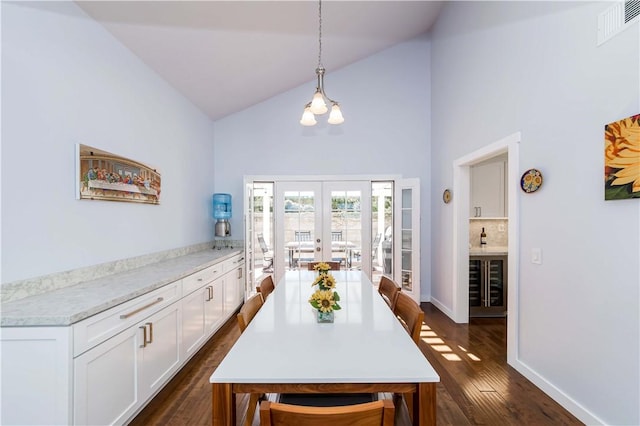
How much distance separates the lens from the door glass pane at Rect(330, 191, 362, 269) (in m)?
4.77

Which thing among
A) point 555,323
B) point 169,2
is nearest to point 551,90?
point 555,323

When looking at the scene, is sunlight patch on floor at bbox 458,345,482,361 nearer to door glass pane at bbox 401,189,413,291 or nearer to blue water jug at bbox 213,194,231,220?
door glass pane at bbox 401,189,413,291

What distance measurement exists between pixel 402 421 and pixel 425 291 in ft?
12.0

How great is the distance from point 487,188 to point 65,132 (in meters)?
5.17

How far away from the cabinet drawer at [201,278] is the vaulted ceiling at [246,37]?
2.23m

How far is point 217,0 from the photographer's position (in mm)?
2527

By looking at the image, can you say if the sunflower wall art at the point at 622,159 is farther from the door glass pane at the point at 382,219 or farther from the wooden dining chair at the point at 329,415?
the door glass pane at the point at 382,219

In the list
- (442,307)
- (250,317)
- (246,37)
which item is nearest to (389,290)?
(250,317)

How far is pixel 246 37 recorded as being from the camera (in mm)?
3119

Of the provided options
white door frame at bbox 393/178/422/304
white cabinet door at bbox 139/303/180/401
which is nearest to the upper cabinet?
white door frame at bbox 393/178/422/304

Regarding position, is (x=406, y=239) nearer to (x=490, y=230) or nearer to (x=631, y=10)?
(x=490, y=230)

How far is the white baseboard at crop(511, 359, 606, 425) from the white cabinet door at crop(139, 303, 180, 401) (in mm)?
2989

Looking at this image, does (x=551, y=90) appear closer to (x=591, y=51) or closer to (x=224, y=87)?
(x=591, y=51)

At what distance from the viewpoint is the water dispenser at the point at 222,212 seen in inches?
175
